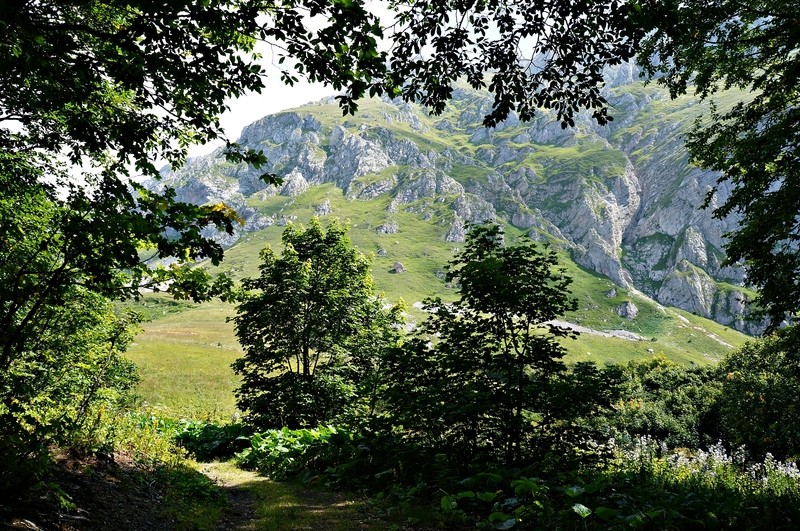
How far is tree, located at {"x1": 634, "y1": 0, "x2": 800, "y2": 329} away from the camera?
1159cm

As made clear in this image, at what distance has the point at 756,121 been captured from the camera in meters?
13.5

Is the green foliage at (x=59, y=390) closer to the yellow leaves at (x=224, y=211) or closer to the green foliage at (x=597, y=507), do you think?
the yellow leaves at (x=224, y=211)

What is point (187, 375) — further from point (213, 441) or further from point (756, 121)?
point (756, 121)

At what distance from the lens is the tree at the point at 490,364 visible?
30.4ft

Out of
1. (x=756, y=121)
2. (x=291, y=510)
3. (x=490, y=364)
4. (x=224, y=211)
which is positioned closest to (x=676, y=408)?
(x=756, y=121)

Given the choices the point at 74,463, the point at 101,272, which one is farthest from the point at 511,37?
the point at 74,463

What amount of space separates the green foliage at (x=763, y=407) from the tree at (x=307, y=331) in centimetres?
3495

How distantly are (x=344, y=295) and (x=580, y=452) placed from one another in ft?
50.4

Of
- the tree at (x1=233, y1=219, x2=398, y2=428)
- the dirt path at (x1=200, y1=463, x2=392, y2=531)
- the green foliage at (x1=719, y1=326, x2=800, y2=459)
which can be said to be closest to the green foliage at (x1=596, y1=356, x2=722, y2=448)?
the green foliage at (x1=719, y1=326, x2=800, y2=459)

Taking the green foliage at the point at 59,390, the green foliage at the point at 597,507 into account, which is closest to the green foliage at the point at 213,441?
the green foliage at the point at 59,390

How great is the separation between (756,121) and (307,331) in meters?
20.1

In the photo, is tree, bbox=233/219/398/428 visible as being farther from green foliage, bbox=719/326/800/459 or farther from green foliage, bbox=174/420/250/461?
green foliage, bbox=719/326/800/459

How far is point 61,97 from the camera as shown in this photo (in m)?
5.76

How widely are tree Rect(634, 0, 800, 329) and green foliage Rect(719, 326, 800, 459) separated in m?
29.1
